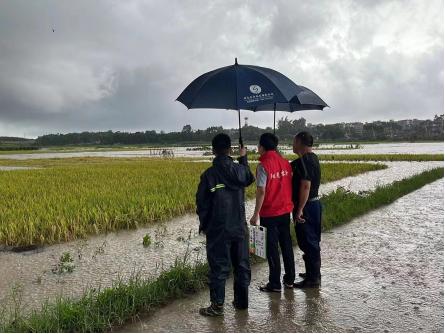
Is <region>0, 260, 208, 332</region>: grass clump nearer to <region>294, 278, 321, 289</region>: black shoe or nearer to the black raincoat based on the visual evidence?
the black raincoat

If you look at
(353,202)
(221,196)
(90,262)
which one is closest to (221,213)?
(221,196)

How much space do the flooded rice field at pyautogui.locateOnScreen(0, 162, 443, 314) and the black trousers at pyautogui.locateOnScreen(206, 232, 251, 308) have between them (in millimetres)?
1680

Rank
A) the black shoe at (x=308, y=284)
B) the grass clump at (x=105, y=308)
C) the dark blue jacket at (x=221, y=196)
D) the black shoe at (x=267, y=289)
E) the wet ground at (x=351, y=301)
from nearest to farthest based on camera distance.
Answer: the grass clump at (x=105, y=308) → the wet ground at (x=351, y=301) → the dark blue jacket at (x=221, y=196) → the black shoe at (x=267, y=289) → the black shoe at (x=308, y=284)

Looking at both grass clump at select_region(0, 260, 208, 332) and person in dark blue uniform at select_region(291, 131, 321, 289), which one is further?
person in dark blue uniform at select_region(291, 131, 321, 289)

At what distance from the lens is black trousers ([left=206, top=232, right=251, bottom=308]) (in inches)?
140

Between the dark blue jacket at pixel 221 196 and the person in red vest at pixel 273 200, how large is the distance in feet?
1.02

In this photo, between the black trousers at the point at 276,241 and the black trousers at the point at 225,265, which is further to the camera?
the black trousers at the point at 276,241

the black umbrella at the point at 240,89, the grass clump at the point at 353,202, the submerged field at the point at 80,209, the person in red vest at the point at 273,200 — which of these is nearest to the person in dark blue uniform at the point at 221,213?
the person in red vest at the point at 273,200

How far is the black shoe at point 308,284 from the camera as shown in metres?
4.27

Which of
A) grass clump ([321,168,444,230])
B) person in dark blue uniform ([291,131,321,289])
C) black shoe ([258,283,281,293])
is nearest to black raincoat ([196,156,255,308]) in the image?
black shoe ([258,283,281,293])

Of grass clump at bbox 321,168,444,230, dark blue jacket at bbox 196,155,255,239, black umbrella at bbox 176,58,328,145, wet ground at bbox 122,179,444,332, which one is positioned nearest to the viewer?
wet ground at bbox 122,179,444,332

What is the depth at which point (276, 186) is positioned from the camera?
12.9ft

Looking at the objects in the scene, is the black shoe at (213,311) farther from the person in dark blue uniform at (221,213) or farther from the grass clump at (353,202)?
the grass clump at (353,202)

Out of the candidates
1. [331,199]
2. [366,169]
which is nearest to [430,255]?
[331,199]
